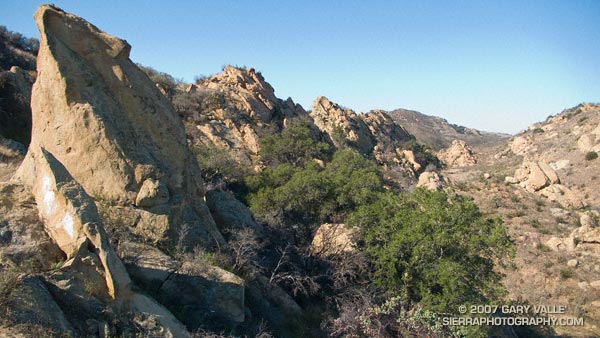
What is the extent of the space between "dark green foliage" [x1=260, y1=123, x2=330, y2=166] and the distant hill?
52.8 meters

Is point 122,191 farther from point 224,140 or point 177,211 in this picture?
point 224,140

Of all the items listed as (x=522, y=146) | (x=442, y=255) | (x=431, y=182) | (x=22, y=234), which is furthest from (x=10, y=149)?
(x=522, y=146)

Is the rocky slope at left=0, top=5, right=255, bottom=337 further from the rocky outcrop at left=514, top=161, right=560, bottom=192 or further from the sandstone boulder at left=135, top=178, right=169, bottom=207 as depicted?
the rocky outcrop at left=514, top=161, right=560, bottom=192

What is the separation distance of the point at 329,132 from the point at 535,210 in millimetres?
21373

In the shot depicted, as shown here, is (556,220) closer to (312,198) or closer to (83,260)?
(312,198)

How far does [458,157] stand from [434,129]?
48.8 metres

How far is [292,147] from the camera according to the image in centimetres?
3009

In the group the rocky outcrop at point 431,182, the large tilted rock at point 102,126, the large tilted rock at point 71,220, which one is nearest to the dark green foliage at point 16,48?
the large tilted rock at point 102,126

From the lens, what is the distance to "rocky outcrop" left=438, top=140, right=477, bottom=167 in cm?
5725

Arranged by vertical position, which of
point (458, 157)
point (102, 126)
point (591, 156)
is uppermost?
point (458, 157)

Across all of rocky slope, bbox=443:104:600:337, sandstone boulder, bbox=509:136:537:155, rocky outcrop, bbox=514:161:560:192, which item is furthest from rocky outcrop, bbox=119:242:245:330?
sandstone boulder, bbox=509:136:537:155

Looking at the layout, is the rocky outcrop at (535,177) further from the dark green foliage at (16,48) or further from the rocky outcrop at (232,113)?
the dark green foliage at (16,48)

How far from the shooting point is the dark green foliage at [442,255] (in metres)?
11.1

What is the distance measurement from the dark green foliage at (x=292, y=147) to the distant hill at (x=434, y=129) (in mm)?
52806
